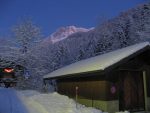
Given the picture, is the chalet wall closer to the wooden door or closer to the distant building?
the distant building

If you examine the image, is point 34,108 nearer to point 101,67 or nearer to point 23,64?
point 101,67

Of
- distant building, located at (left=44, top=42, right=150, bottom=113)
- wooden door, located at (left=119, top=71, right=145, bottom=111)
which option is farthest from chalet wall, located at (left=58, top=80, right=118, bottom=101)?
wooden door, located at (left=119, top=71, right=145, bottom=111)

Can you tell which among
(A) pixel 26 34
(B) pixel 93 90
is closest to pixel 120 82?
(B) pixel 93 90

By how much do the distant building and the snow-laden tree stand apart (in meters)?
22.4

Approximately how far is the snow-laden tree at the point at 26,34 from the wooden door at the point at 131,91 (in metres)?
24.4

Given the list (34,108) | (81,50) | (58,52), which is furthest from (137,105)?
(58,52)

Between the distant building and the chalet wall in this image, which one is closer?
the distant building

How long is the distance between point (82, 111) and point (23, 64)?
2457cm

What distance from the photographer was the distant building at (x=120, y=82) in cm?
1644

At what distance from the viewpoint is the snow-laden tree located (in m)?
40.3

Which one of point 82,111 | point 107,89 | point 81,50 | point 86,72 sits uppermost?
point 81,50

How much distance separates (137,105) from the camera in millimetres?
17734

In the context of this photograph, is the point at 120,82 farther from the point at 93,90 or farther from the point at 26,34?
the point at 26,34

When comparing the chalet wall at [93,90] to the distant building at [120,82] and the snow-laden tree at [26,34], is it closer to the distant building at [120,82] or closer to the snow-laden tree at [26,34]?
the distant building at [120,82]
